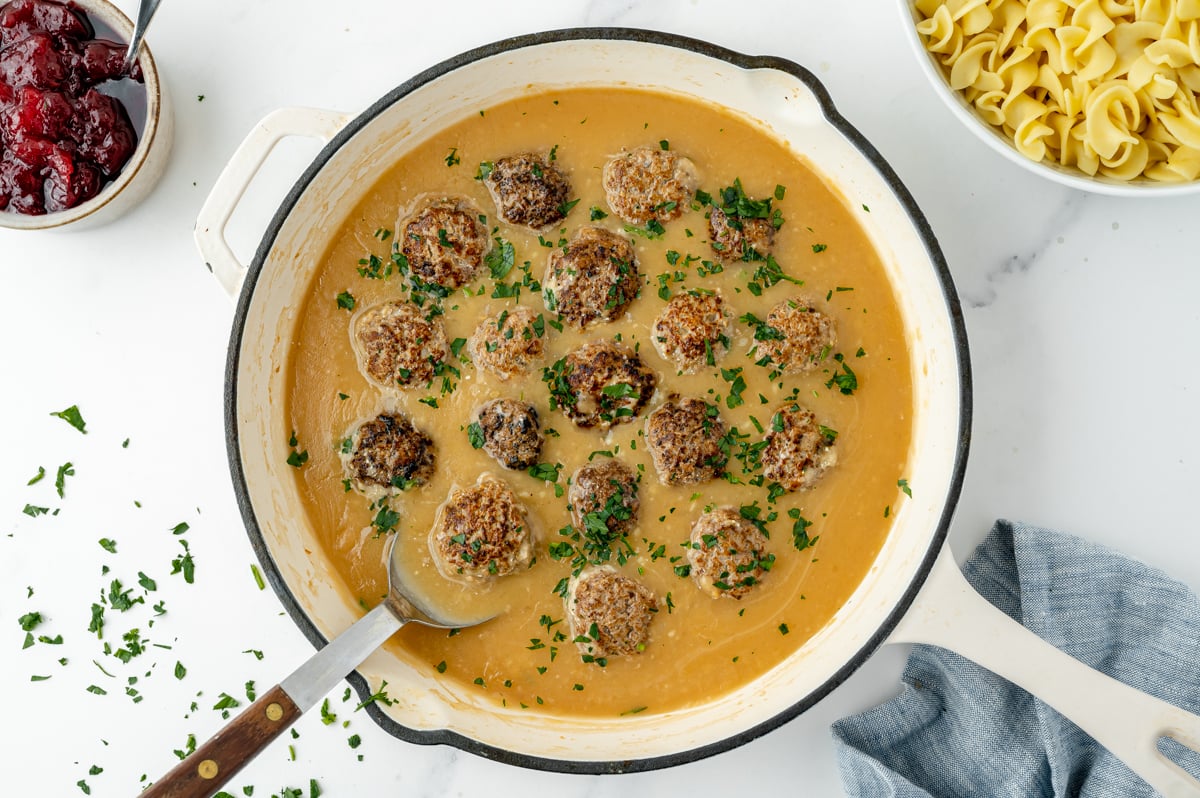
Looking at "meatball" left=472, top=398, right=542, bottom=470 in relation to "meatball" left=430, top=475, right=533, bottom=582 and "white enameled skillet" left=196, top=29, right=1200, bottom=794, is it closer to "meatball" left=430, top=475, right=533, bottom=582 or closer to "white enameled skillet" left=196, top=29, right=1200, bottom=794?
"meatball" left=430, top=475, right=533, bottom=582

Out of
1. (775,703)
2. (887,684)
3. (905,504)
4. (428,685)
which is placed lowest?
(887,684)

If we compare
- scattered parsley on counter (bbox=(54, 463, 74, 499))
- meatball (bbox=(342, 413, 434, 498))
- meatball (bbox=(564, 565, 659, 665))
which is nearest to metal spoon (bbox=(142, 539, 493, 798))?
meatball (bbox=(342, 413, 434, 498))

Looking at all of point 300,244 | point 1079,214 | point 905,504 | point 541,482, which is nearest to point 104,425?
point 300,244

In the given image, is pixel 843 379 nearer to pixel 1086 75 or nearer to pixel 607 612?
pixel 607 612

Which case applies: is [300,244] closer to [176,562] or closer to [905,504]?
[176,562]

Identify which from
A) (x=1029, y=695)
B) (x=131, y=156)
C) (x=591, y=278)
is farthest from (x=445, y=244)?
(x=1029, y=695)
